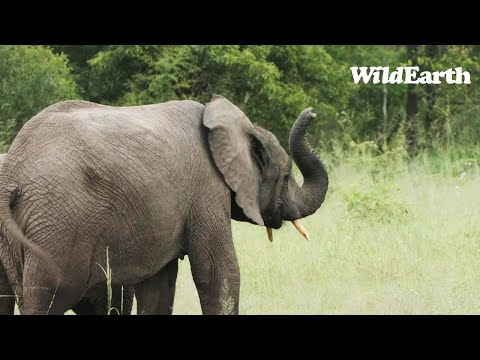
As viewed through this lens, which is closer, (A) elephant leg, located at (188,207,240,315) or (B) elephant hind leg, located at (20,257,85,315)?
(B) elephant hind leg, located at (20,257,85,315)

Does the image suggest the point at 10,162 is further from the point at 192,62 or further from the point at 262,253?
the point at 192,62

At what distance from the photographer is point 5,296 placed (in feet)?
24.5

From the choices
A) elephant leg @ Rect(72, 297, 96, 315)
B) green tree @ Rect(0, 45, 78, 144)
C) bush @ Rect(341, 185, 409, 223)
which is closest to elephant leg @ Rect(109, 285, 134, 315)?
elephant leg @ Rect(72, 297, 96, 315)

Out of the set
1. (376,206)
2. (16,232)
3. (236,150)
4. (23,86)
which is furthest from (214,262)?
(23,86)

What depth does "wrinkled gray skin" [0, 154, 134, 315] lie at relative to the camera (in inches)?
296

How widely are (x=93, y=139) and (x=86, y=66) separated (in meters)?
12.8

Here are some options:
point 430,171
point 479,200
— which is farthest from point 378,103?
point 479,200

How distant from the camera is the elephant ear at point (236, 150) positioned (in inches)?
303

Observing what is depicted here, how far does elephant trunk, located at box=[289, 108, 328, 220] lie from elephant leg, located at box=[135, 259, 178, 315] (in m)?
1.04

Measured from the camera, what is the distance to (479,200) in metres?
13.3

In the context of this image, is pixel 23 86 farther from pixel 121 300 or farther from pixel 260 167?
pixel 260 167

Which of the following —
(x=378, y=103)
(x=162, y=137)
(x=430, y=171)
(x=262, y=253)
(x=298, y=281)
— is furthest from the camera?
(x=378, y=103)

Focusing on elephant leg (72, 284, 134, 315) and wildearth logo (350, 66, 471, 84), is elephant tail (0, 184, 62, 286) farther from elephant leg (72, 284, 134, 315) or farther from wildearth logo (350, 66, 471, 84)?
wildearth logo (350, 66, 471, 84)

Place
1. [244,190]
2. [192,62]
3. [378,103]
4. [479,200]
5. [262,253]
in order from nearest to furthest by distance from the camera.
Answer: [244,190]
[262,253]
[479,200]
[192,62]
[378,103]
